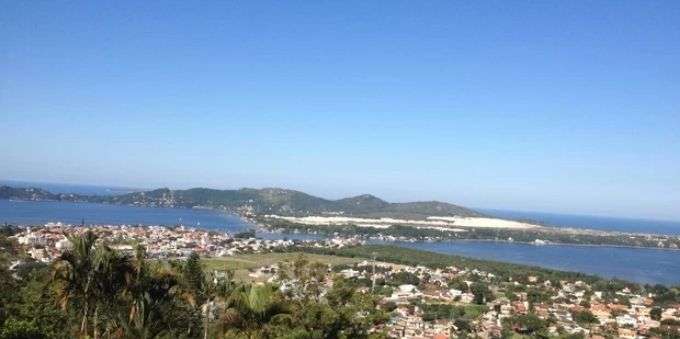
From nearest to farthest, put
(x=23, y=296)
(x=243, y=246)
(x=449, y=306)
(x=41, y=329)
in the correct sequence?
1. (x=41, y=329)
2. (x=23, y=296)
3. (x=449, y=306)
4. (x=243, y=246)

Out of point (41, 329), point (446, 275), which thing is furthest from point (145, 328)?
point (446, 275)

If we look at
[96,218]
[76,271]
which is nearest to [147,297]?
[76,271]

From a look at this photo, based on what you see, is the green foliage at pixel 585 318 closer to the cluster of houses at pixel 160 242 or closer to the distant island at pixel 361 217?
the cluster of houses at pixel 160 242

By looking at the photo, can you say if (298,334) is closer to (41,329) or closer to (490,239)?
(41,329)

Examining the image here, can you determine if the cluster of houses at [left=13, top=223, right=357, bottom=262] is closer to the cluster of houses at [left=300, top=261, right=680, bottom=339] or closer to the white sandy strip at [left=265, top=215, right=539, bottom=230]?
the cluster of houses at [left=300, top=261, right=680, bottom=339]

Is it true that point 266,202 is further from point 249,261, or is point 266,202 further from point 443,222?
point 249,261

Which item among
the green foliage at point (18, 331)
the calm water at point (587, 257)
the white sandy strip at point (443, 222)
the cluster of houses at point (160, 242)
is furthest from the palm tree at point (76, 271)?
the white sandy strip at point (443, 222)

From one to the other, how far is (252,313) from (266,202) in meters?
127

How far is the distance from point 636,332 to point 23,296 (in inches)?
1004

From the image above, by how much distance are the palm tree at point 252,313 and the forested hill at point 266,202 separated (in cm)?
11245

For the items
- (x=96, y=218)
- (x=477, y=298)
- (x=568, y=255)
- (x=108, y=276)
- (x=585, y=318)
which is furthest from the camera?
(x=96, y=218)

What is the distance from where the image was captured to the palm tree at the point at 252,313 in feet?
28.2

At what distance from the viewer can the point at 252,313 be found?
341 inches

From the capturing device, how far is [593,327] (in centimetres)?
2966
